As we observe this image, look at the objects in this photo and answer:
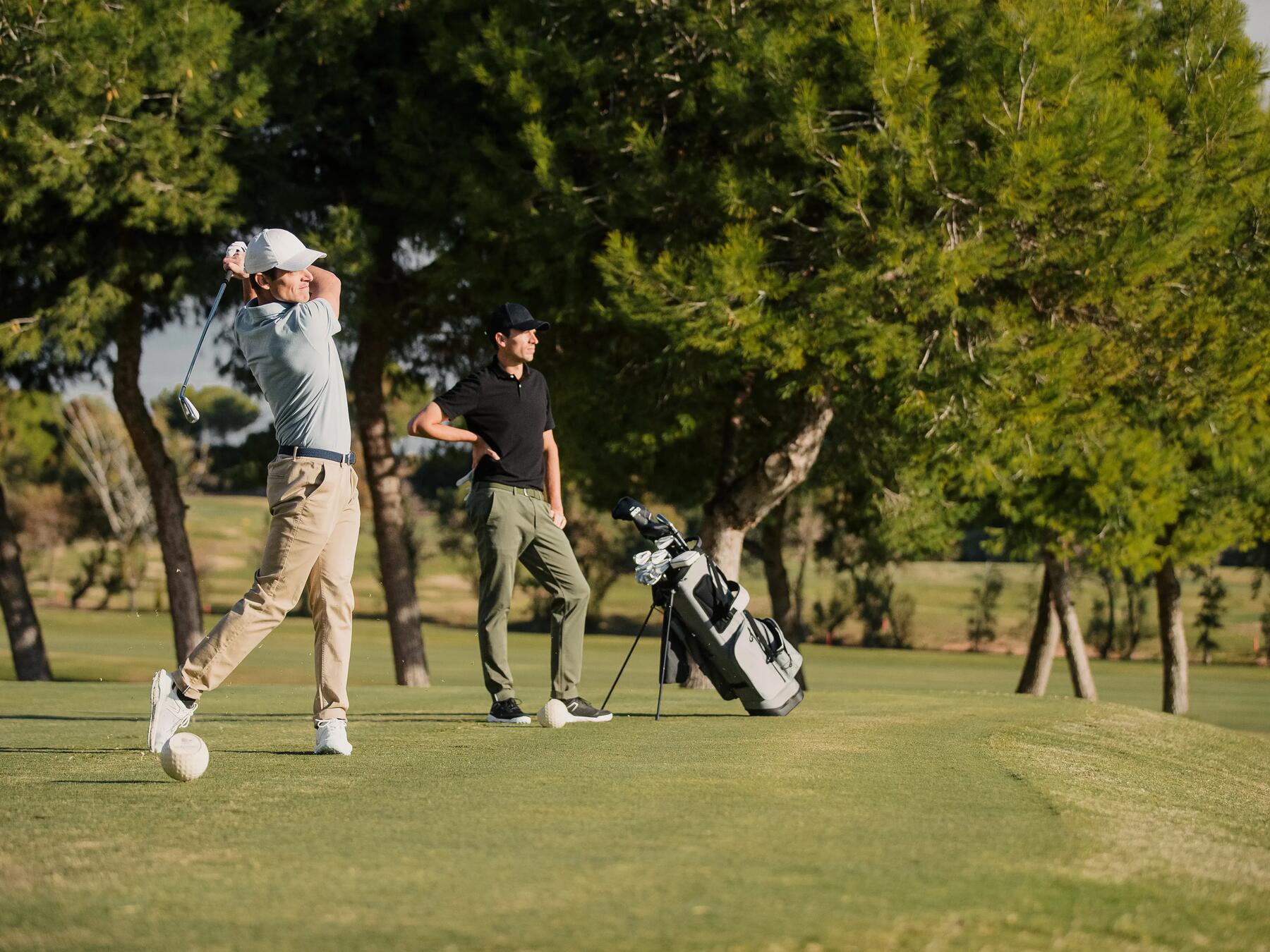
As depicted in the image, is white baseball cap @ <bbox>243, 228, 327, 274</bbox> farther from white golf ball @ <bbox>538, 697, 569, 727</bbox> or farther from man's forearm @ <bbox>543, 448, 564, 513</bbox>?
white golf ball @ <bbox>538, 697, 569, 727</bbox>

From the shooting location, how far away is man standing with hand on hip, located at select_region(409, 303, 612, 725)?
8.41 m

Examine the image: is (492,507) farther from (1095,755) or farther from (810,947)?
(810,947)

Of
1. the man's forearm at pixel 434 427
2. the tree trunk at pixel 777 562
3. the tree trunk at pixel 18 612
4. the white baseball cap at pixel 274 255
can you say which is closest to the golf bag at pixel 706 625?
the man's forearm at pixel 434 427

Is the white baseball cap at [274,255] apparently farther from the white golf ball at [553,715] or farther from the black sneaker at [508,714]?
the black sneaker at [508,714]

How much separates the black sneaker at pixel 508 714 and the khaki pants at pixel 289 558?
2.14 metres

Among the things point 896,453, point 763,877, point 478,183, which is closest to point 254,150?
point 478,183

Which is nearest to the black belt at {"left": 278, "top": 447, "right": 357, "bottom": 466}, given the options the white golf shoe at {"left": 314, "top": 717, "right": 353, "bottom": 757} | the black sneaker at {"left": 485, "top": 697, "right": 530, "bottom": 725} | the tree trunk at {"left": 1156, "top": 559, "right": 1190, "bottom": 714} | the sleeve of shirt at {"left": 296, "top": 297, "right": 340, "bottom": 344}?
the sleeve of shirt at {"left": 296, "top": 297, "right": 340, "bottom": 344}

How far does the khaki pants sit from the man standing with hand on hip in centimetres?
130

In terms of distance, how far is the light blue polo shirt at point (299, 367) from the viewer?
6.64 m

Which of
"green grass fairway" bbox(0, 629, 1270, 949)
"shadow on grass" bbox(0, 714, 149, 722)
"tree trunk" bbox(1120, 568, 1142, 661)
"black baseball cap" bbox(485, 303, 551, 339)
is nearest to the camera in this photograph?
"green grass fairway" bbox(0, 629, 1270, 949)

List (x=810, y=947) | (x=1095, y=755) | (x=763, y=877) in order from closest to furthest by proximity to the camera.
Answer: (x=810, y=947) → (x=763, y=877) → (x=1095, y=755)

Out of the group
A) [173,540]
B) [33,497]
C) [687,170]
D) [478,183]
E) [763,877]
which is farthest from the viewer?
[33,497]

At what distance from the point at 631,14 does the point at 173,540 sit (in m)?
9.79

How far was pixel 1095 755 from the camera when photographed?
8.42 meters
